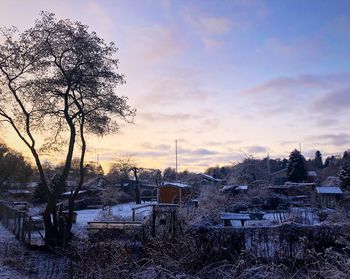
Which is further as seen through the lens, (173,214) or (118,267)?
(173,214)

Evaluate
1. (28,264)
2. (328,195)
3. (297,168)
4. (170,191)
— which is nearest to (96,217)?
(28,264)

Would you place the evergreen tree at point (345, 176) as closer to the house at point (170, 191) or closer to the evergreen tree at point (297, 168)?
the evergreen tree at point (297, 168)

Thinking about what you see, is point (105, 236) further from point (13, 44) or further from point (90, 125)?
point (13, 44)

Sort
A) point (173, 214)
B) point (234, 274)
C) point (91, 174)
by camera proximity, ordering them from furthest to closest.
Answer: point (91, 174)
point (173, 214)
point (234, 274)

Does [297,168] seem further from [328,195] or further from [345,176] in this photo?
[328,195]

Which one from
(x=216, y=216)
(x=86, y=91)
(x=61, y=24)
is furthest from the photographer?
(x=216, y=216)

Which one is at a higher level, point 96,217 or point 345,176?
point 345,176

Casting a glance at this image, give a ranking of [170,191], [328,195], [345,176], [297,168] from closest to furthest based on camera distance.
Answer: [328,195]
[170,191]
[345,176]
[297,168]

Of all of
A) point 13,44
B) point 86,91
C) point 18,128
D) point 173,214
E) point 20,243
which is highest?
point 13,44

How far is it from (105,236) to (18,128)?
6.70 metres

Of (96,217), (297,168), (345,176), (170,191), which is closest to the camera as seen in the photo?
(96,217)

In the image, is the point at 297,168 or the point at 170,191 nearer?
the point at 170,191

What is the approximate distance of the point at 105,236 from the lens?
55.2ft

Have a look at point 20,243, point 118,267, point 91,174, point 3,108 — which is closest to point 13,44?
point 3,108
